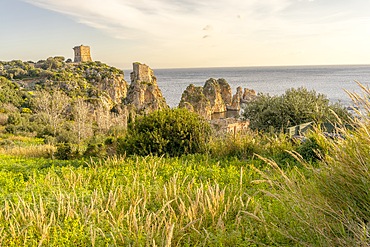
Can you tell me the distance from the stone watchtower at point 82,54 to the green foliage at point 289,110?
71185 millimetres

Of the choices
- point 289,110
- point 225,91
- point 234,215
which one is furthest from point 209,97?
point 234,215

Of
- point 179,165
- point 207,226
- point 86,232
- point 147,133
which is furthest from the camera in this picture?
point 147,133

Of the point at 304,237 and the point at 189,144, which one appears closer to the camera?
the point at 304,237

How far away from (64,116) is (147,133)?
28.7 metres

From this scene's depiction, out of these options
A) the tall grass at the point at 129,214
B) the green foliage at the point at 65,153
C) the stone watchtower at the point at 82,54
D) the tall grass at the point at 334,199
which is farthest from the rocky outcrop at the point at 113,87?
the tall grass at the point at 334,199

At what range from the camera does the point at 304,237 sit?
2680 mm

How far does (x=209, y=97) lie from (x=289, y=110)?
48842 mm

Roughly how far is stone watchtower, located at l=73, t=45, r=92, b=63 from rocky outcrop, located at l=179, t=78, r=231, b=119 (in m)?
33.3

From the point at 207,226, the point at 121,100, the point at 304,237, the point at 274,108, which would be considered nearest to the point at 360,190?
the point at 304,237

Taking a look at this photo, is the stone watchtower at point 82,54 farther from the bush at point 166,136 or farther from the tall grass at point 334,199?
the tall grass at point 334,199

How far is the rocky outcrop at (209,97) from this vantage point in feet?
159

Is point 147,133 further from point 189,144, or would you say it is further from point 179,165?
point 179,165

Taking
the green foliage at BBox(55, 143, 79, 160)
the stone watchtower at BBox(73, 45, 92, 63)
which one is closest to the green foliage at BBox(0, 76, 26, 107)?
the green foliage at BBox(55, 143, 79, 160)

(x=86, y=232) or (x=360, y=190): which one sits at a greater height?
(x=360, y=190)
